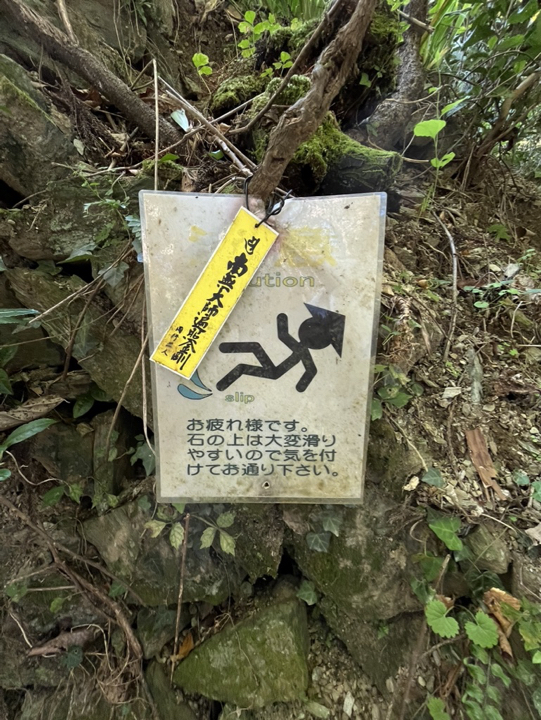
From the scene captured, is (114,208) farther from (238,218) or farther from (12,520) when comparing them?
(12,520)

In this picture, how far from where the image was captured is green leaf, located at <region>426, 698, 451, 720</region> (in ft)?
3.86

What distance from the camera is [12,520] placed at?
1833 mm

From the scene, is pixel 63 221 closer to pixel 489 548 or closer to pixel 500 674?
pixel 489 548

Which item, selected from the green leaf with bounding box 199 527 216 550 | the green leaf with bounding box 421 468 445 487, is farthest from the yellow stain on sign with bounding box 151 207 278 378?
the green leaf with bounding box 421 468 445 487

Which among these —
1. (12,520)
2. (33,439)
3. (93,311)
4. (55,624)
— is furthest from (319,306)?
(55,624)

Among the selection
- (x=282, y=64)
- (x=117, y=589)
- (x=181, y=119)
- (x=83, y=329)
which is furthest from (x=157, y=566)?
(x=282, y=64)

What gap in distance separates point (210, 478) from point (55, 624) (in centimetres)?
143

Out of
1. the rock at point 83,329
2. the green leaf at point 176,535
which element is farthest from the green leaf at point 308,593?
the rock at point 83,329

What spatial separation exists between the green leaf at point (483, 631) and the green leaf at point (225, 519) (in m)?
0.95

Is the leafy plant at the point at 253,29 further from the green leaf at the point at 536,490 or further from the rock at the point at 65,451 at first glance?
the green leaf at the point at 536,490

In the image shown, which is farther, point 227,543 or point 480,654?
A: point 227,543

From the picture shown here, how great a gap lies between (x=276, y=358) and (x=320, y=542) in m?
0.86

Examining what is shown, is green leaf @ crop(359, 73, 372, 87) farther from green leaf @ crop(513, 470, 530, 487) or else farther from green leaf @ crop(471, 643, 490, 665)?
green leaf @ crop(471, 643, 490, 665)

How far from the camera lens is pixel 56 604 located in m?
1.81
